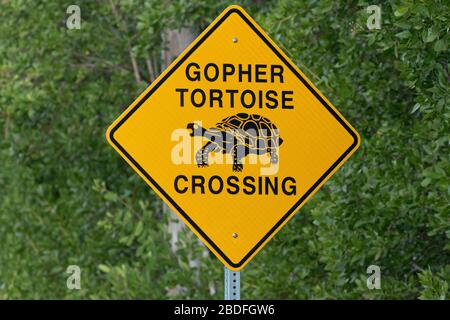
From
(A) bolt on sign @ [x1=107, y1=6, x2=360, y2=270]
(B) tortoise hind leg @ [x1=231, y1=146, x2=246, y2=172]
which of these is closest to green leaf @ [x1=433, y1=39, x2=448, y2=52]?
(A) bolt on sign @ [x1=107, y1=6, x2=360, y2=270]

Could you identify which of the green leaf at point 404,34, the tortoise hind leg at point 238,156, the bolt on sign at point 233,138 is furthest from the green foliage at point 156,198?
the tortoise hind leg at point 238,156

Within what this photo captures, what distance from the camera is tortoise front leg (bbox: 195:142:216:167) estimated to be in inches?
284

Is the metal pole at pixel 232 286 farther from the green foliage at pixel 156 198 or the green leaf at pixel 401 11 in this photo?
the green leaf at pixel 401 11

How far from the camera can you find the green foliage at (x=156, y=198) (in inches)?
391

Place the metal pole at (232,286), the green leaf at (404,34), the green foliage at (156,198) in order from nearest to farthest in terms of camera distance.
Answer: the metal pole at (232,286) < the green leaf at (404,34) < the green foliage at (156,198)

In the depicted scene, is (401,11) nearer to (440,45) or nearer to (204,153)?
(440,45)

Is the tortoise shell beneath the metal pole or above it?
above

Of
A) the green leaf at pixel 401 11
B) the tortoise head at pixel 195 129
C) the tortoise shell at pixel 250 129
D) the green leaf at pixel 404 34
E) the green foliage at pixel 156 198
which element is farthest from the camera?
the green foliage at pixel 156 198

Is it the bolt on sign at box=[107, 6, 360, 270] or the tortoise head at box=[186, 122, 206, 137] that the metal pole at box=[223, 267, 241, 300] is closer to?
the bolt on sign at box=[107, 6, 360, 270]

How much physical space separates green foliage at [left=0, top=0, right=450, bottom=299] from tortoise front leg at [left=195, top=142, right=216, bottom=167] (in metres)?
2.01

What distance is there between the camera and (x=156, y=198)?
1812cm

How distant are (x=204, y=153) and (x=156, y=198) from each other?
10953 millimetres

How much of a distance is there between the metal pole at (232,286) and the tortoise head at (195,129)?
29.0 inches

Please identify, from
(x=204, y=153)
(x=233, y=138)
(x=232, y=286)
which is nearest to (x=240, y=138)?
(x=233, y=138)
